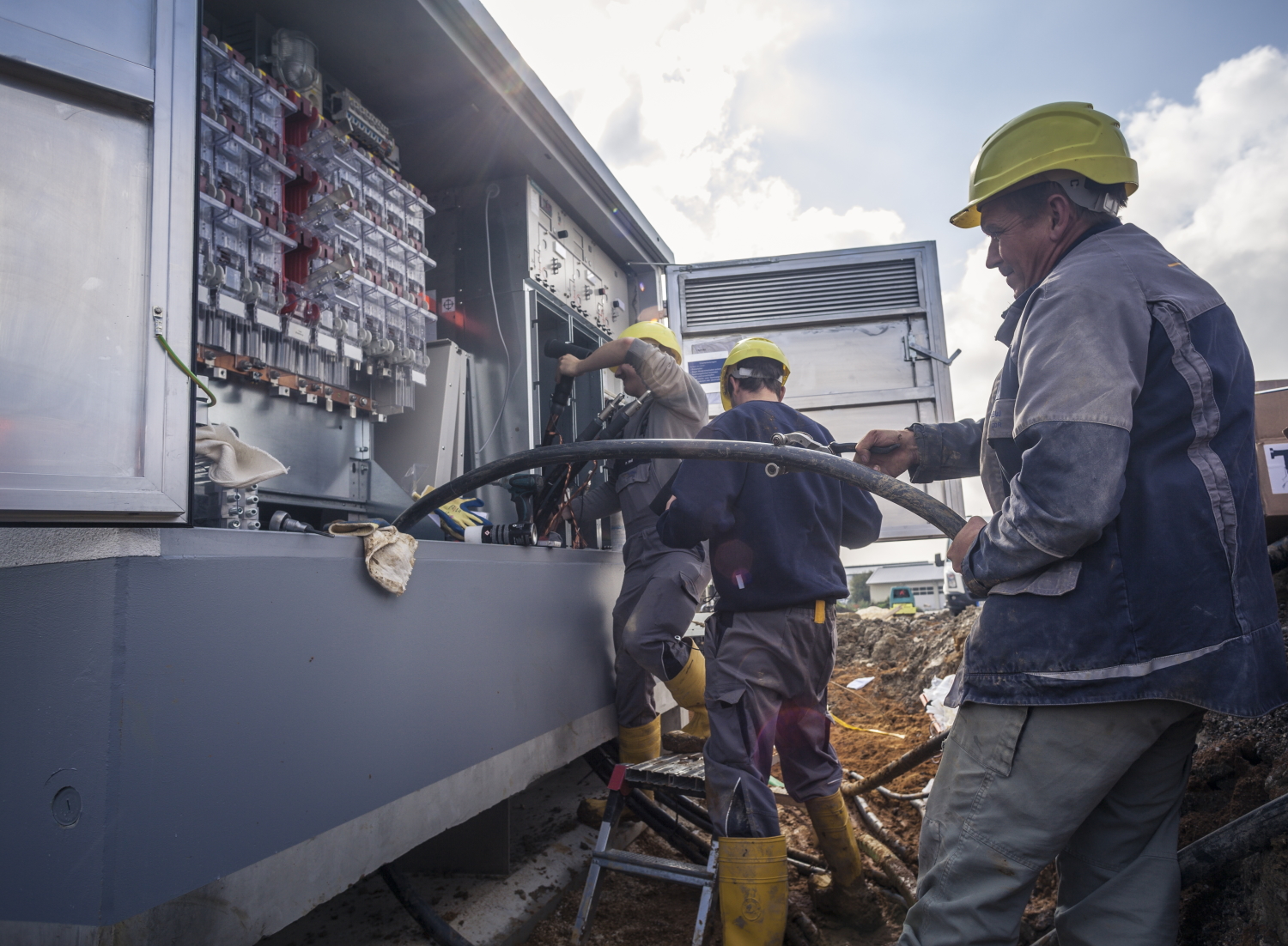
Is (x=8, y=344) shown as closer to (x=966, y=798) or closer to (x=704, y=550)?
(x=966, y=798)

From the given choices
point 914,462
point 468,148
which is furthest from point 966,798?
point 468,148

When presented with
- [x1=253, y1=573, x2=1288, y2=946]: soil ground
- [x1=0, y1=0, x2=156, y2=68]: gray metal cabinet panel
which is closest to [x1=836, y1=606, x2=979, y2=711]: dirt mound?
[x1=253, y1=573, x2=1288, y2=946]: soil ground

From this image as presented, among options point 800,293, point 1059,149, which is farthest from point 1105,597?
point 800,293

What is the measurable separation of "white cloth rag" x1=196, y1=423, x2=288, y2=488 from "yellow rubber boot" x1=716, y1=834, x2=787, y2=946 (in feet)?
5.45

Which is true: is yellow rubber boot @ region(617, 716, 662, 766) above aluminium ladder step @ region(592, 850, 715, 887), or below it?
above

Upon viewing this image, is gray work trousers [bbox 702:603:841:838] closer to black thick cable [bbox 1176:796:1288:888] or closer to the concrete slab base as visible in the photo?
the concrete slab base

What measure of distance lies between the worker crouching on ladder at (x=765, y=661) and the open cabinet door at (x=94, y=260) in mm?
1535

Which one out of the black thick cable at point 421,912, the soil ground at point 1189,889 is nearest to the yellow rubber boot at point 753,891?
the soil ground at point 1189,889

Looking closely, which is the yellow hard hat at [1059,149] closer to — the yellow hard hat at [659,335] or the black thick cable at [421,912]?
the black thick cable at [421,912]

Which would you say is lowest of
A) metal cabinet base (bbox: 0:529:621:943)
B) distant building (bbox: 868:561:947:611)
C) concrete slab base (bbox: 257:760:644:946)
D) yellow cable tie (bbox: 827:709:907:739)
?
distant building (bbox: 868:561:947:611)

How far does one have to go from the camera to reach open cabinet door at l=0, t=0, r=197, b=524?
1.34 m

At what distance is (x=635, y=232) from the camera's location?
5.05 meters

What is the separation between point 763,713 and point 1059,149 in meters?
1.75

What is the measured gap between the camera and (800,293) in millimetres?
4762
